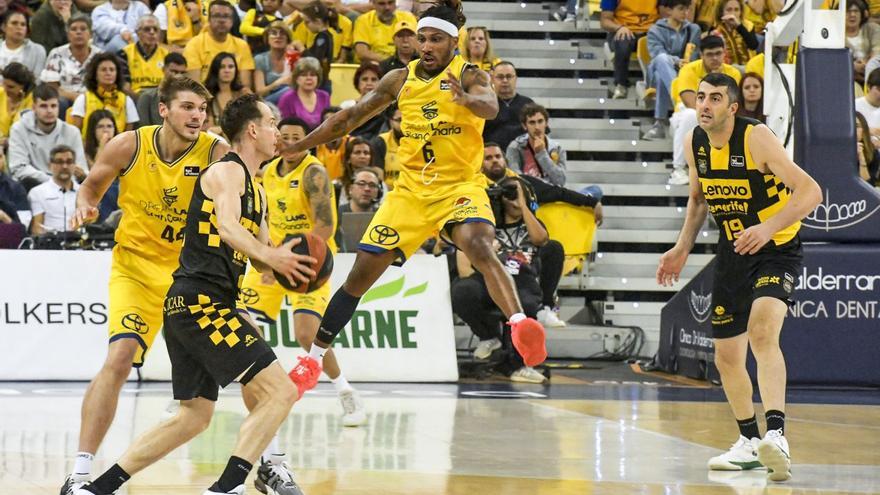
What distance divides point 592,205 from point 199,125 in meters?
7.74

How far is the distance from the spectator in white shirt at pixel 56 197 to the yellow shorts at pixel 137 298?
6.10 m

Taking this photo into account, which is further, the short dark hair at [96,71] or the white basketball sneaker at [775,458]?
the short dark hair at [96,71]

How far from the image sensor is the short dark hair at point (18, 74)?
14523mm

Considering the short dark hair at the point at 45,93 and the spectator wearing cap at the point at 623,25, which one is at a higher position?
the spectator wearing cap at the point at 623,25

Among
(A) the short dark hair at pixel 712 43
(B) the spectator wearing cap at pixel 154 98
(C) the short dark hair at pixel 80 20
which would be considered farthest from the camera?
(C) the short dark hair at pixel 80 20

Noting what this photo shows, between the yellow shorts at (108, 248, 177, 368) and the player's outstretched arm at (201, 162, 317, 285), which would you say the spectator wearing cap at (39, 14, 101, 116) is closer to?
the yellow shorts at (108, 248, 177, 368)

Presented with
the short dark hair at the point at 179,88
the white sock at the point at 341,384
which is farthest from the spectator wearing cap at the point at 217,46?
the short dark hair at the point at 179,88

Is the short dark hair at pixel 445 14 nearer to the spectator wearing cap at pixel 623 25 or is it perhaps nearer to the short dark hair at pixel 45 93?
the short dark hair at pixel 45 93

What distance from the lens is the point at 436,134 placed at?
8.53 m

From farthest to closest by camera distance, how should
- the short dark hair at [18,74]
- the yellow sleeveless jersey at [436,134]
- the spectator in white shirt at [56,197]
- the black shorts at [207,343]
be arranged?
1. the short dark hair at [18,74]
2. the spectator in white shirt at [56,197]
3. the yellow sleeveless jersey at [436,134]
4. the black shorts at [207,343]

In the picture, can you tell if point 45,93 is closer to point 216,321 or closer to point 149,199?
point 149,199

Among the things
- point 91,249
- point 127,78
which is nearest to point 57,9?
point 127,78

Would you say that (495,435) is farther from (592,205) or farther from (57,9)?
(57,9)

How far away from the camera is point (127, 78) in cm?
1561
